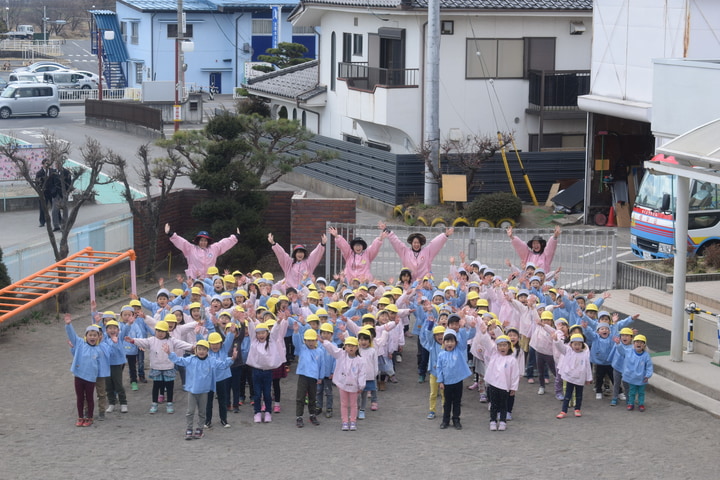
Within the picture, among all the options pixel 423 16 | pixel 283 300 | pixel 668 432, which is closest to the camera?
pixel 668 432

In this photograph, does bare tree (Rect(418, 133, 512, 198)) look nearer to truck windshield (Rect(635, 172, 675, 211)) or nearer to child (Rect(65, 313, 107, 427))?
truck windshield (Rect(635, 172, 675, 211))


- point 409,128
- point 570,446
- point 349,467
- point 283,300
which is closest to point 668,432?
point 570,446

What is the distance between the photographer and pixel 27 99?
44812 mm

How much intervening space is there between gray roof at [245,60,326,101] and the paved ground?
19693mm

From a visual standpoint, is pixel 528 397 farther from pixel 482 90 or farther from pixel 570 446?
pixel 482 90

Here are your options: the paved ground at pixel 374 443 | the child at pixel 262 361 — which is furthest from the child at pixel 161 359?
the child at pixel 262 361

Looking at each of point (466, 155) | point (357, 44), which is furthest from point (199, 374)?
point (357, 44)

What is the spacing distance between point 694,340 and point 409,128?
542 inches

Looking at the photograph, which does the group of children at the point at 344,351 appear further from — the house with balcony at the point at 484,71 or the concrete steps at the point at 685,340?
the house with balcony at the point at 484,71

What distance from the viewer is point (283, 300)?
1340cm

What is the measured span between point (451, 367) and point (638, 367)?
Answer: 236 cm

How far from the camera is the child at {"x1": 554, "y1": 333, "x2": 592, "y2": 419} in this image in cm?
1267

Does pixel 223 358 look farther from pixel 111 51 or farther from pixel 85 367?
pixel 111 51

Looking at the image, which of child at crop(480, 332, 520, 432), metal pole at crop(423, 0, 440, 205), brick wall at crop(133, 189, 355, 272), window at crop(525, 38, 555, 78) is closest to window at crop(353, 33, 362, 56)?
metal pole at crop(423, 0, 440, 205)
